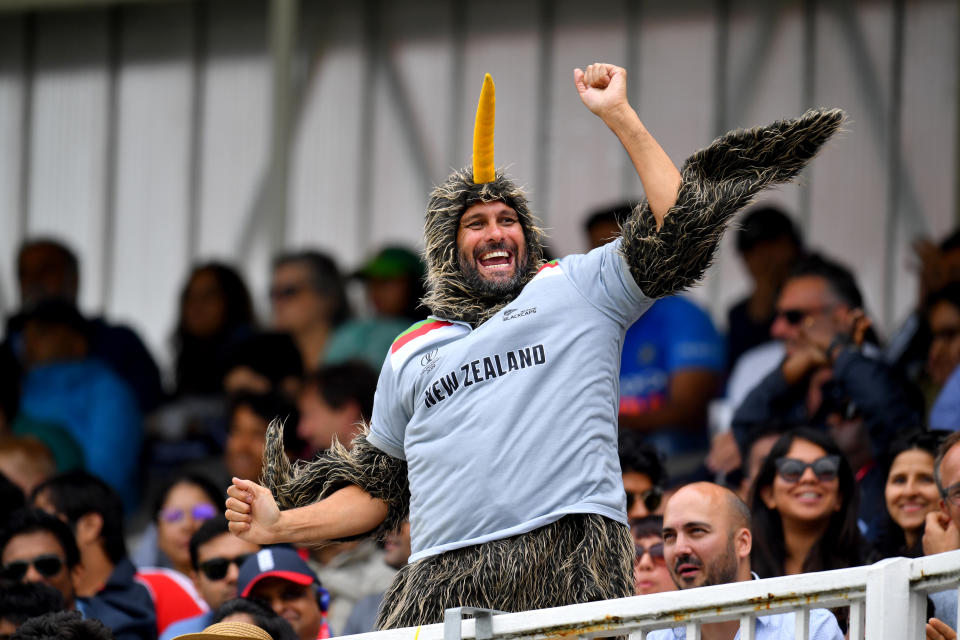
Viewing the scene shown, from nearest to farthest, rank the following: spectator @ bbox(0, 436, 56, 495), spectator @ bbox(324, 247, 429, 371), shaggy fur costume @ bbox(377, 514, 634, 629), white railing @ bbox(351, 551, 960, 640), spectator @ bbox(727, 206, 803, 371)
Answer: white railing @ bbox(351, 551, 960, 640) → shaggy fur costume @ bbox(377, 514, 634, 629) → spectator @ bbox(0, 436, 56, 495) → spectator @ bbox(727, 206, 803, 371) → spectator @ bbox(324, 247, 429, 371)

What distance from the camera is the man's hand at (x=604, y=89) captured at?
4.21 metres

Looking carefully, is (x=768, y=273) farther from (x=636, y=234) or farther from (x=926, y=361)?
(x=636, y=234)

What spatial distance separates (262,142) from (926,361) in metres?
5.59

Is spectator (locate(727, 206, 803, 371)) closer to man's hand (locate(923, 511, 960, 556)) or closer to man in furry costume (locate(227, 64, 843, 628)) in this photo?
man's hand (locate(923, 511, 960, 556))

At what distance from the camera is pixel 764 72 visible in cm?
973

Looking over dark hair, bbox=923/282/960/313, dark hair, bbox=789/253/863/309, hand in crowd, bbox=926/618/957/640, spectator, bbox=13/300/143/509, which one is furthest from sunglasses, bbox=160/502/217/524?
hand in crowd, bbox=926/618/957/640

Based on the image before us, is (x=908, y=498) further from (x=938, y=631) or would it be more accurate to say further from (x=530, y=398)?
(x=530, y=398)

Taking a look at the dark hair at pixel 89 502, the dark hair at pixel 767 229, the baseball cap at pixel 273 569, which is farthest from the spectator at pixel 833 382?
the dark hair at pixel 89 502

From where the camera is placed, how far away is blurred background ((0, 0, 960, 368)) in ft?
31.0

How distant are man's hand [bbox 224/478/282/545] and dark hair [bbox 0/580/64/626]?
1459 mm

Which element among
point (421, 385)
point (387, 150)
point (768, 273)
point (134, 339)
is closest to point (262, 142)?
point (387, 150)

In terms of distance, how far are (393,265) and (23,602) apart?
3.73 meters

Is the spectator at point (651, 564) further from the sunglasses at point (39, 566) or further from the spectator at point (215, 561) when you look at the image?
the sunglasses at point (39, 566)

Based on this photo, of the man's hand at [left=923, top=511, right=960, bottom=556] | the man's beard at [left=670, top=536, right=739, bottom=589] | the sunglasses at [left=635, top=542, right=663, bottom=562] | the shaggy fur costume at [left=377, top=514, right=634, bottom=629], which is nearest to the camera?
the shaggy fur costume at [left=377, top=514, right=634, bottom=629]
